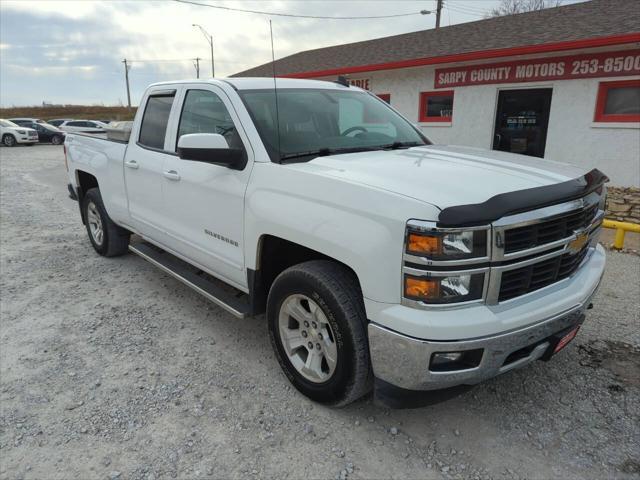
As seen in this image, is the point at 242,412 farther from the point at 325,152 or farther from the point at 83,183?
the point at 83,183

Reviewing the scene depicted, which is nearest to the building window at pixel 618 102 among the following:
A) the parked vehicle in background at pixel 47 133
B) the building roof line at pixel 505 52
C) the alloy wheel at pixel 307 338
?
the building roof line at pixel 505 52

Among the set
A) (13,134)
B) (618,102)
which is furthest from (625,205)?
(13,134)

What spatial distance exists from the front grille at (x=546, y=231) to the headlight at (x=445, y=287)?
220 millimetres

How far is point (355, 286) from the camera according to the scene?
2631 millimetres

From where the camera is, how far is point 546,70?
32.4 feet

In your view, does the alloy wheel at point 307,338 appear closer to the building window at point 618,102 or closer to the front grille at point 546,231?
the front grille at point 546,231

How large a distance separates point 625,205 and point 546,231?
7.63 m

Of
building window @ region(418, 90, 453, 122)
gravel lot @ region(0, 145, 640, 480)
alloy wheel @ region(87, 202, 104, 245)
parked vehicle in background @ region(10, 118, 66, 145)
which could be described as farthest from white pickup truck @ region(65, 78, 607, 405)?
parked vehicle in background @ region(10, 118, 66, 145)

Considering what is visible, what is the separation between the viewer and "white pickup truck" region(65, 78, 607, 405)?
2.23m

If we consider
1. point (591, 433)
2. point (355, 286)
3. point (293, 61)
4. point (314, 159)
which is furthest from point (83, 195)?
point (293, 61)

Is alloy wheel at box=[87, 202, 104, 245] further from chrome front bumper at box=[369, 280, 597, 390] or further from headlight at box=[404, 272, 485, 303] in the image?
headlight at box=[404, 272, 485, 303]

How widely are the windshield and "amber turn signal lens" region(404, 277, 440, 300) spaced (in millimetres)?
1216

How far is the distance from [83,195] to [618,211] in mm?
8777

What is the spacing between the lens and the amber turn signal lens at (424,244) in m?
2.16
